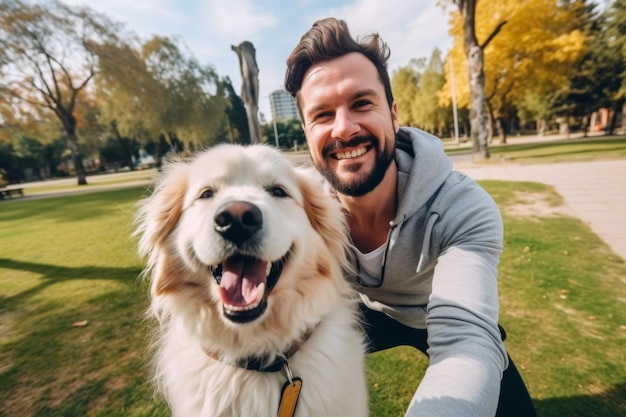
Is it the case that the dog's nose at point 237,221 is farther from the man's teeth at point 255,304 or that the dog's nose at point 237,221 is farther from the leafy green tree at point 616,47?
the leafy green tree at point 616,47

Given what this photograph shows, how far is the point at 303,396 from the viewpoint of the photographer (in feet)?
6.25

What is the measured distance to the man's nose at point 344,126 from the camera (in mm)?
2273

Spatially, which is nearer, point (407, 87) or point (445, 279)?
point (445, 279)

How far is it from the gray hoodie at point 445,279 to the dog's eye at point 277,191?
2.44 ft

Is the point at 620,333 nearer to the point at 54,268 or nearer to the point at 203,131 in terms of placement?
the point at 54,268

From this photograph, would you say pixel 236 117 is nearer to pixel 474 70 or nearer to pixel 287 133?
pixel 287 133

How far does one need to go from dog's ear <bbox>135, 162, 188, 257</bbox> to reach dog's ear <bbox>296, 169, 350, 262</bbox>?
0.80m

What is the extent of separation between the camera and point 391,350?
11.1ft

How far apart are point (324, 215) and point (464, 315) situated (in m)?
1.08

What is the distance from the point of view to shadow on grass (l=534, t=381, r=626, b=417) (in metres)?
2.37

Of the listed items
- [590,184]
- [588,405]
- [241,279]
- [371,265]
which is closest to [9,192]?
[241,279]

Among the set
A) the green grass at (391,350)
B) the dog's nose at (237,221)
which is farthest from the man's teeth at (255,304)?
the green grass at (391,350)

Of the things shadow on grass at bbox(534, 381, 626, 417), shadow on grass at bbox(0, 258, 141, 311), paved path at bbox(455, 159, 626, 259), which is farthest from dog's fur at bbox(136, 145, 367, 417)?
paved path at bbox(455, 159, 626, 259)

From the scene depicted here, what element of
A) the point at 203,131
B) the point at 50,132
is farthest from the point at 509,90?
the point at 50,132
